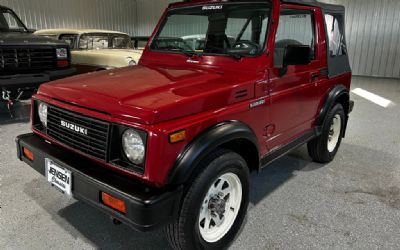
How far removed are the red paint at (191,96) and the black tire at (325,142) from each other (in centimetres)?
27

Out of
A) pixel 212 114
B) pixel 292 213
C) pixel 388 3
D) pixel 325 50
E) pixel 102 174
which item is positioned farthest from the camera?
pixel 388 3

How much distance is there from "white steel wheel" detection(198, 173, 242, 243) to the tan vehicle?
13.1 ft

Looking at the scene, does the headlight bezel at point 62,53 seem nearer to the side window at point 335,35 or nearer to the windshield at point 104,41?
the windshield at point 104,41

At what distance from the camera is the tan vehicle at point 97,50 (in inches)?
230

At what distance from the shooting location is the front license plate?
1927mm

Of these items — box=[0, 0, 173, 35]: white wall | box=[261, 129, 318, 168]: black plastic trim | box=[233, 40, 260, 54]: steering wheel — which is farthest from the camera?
box=[0, 0, 173, 35]: white wall

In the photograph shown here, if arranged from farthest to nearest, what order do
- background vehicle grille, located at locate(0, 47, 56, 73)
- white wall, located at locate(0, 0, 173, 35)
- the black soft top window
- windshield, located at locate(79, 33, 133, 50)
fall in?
white wall, located at locate(0, 0, 173, 35) → windshield, located at locate(79, 33, 133, 50) → background vehicle grille, located at locate(0, 47, 56, 73) → the black soft top window

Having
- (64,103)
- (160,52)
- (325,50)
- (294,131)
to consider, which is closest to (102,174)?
(64,103)

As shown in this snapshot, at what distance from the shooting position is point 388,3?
10266 mm

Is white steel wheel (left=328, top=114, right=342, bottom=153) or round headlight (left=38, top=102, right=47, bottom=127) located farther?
white steel wheel (left=328, top=114, right=342, bottom=153)

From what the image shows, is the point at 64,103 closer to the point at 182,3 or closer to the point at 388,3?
the point at 182,3

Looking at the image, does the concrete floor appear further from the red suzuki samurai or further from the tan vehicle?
the tan vehicle

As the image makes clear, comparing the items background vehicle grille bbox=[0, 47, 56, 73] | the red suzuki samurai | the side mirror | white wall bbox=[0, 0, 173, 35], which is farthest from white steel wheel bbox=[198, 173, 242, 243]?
white wall bbox=[0, 0, 173, 35]

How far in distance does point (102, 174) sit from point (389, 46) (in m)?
11.3
